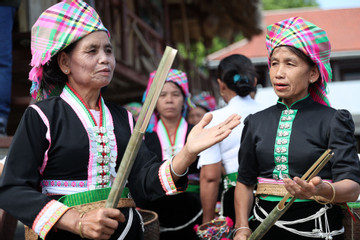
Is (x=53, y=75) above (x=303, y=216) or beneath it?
above

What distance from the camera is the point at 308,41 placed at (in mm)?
2299

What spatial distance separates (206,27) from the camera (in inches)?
454

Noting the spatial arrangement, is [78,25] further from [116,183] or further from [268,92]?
[268,92]

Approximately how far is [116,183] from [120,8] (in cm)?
540

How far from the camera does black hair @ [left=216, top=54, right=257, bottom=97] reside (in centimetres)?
353

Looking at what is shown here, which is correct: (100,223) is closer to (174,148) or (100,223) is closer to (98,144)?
(98,144)

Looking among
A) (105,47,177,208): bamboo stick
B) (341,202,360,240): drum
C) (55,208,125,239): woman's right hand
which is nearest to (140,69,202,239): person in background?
(341,202,360,240): drum

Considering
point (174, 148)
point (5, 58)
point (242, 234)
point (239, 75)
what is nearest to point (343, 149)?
point (242, 234)

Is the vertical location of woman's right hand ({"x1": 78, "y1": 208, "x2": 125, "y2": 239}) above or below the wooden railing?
below

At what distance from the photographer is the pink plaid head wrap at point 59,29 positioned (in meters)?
2.13

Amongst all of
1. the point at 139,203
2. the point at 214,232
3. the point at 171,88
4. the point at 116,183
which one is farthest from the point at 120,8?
the point at 116,183

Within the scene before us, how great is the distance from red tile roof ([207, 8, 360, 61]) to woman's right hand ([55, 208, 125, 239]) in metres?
15.3

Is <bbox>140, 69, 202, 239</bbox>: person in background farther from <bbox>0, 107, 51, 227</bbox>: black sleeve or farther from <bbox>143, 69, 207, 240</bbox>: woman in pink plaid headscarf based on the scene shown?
<bbox>0, 107, 51, 227</bbox>: black sleeve

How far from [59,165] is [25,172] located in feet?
0.51
